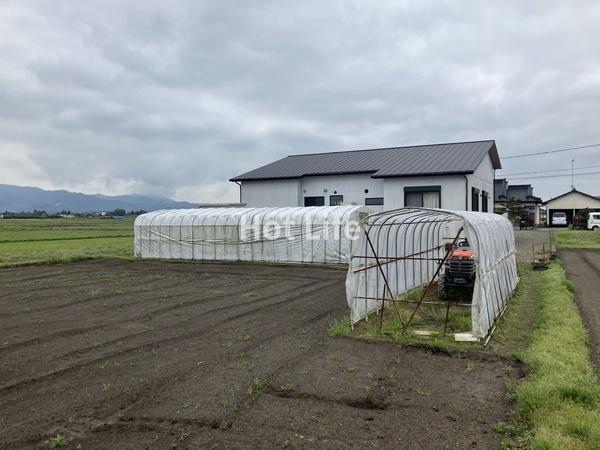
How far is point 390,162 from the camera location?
2889 cm

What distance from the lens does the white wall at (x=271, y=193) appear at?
99.3ft

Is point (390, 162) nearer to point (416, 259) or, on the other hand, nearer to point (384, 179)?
point (384, 179)

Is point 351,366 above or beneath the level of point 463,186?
beneath

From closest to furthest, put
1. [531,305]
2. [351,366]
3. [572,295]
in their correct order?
[351,366], [531,305], [572,295]

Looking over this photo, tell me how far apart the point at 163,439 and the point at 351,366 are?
→ 10.1 ft

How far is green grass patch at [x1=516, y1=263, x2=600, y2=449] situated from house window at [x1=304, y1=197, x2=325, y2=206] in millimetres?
21109

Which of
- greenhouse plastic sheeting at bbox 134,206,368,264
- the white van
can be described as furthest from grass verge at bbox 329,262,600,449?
the white van

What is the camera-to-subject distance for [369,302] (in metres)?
10.1

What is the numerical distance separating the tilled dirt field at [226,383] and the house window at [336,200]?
707 inches

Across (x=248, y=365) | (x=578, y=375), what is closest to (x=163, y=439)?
(x=248, y=365)

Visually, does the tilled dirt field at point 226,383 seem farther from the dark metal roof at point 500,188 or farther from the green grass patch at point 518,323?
the dark metal roof at point 500,188

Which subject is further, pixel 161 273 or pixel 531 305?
pixel 161 273

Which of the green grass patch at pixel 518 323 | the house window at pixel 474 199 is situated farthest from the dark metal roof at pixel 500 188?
the green grass patch at pixel 518 323

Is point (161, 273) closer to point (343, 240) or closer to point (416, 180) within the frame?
point (343, 240)
